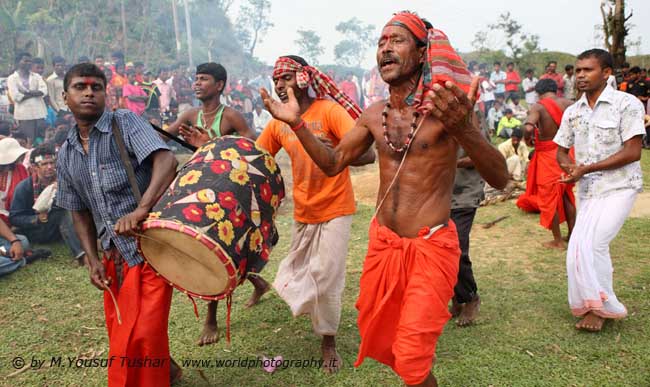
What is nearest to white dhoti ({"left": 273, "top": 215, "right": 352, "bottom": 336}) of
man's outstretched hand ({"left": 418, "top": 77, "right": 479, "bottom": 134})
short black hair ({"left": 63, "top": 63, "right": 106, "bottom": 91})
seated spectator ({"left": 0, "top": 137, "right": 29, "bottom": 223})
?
man's outstretched hand ({"left": 418, "top": 77, "right": 479, "bottom": 134})

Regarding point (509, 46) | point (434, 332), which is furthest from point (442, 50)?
point (509, 46)

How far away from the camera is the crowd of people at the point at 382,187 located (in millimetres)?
2570

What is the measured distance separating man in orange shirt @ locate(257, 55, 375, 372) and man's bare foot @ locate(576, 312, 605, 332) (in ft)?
6.47

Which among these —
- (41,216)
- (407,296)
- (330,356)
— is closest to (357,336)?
(330,356)

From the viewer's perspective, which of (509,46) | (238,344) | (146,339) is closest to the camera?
(146,339)

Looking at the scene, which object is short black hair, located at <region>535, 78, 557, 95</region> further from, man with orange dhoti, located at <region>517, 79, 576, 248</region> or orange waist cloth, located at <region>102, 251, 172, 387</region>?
orange waist cloth, located at <region>102, 251, 172, 387</region>

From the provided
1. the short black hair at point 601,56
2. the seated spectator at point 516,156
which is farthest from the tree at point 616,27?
the short black hair at point 601,56

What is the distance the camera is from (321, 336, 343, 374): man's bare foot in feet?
11.7

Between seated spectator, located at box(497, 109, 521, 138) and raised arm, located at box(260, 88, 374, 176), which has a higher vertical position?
raised arm, located at box(260, 88, 374, 176)

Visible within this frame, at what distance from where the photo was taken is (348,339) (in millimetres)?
4031

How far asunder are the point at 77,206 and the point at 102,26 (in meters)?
22.9

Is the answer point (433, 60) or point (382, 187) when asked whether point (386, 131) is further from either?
point (433, 60)

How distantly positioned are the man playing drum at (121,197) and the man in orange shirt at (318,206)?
95 centimetres

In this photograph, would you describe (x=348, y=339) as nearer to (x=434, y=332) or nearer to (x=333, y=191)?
(x=333, y=191)
